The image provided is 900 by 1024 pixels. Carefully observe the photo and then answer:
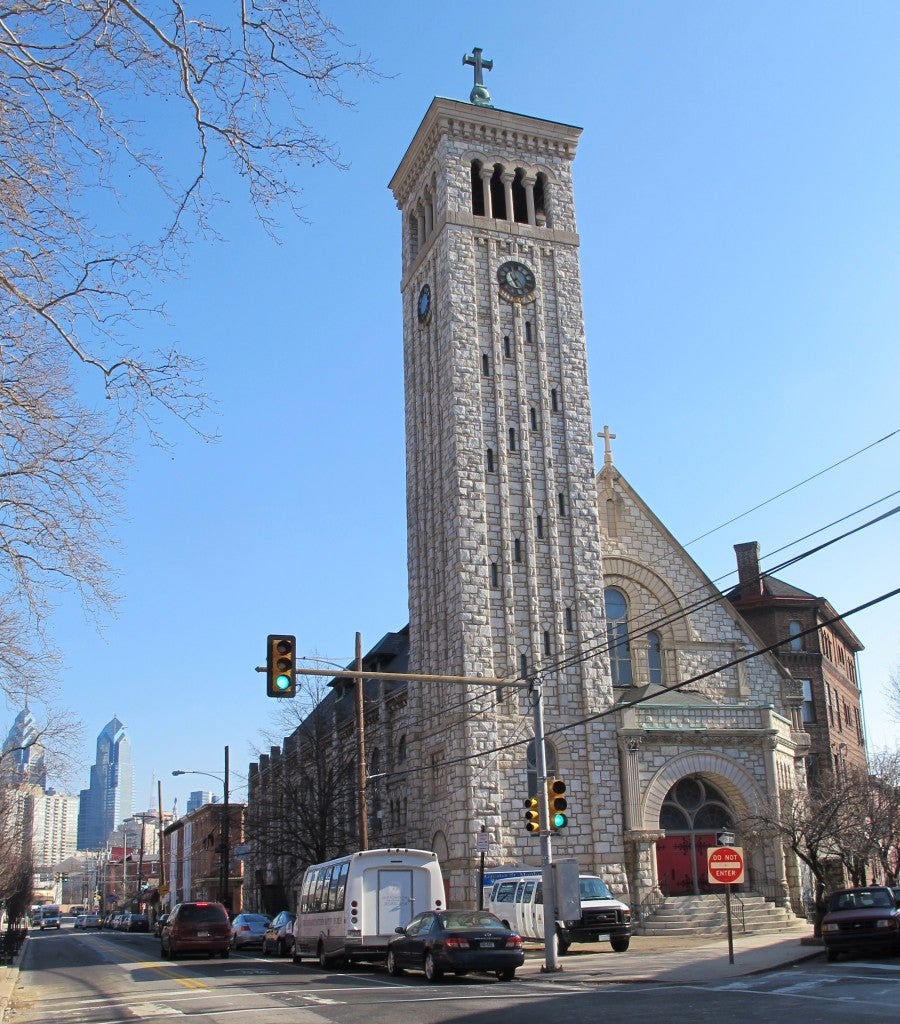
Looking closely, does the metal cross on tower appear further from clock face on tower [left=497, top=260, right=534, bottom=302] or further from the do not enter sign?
the do not enter sign

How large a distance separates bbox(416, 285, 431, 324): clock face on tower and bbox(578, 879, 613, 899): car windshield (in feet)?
76.6

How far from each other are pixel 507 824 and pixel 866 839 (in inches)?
449

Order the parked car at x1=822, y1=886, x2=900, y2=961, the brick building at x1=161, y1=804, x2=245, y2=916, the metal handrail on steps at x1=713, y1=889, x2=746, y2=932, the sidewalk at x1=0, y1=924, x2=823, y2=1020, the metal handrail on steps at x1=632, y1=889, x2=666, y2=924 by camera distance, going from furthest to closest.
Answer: the brick building at x1=161, y1=804, x2=245, y2=916 → the metal handrail on steps at x1=632, y1=889, x2=666, y2=924 → the metal handrail on steps at x1=713, y1=889, x2=746, y2=932 → the parked car at x1=822, y1=886, x2=900, y2=961 → the sidewalk at x1=0, y1=924, x2=823, y2=1020

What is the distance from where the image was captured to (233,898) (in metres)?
92.4

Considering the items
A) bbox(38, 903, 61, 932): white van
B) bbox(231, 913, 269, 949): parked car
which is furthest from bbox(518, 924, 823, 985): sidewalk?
bbox(38, 903, 61, 932): white van

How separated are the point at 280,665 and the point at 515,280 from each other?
2687 centimetres

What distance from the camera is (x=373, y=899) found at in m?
26.1

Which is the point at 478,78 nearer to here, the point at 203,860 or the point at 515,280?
the point at 515,280

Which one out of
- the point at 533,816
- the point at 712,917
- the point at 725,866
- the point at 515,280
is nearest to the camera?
the point at 725,866

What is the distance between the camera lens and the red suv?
33688 millimetres

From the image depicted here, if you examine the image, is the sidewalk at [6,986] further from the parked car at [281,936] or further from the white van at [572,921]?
the white van at [572,921]

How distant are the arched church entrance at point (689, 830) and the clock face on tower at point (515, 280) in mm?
18979

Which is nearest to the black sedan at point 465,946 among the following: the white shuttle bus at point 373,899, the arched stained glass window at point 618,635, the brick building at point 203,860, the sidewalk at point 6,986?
the white shuttle bus at point 373,899

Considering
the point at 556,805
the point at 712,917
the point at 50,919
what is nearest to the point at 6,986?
the point at 556,805
